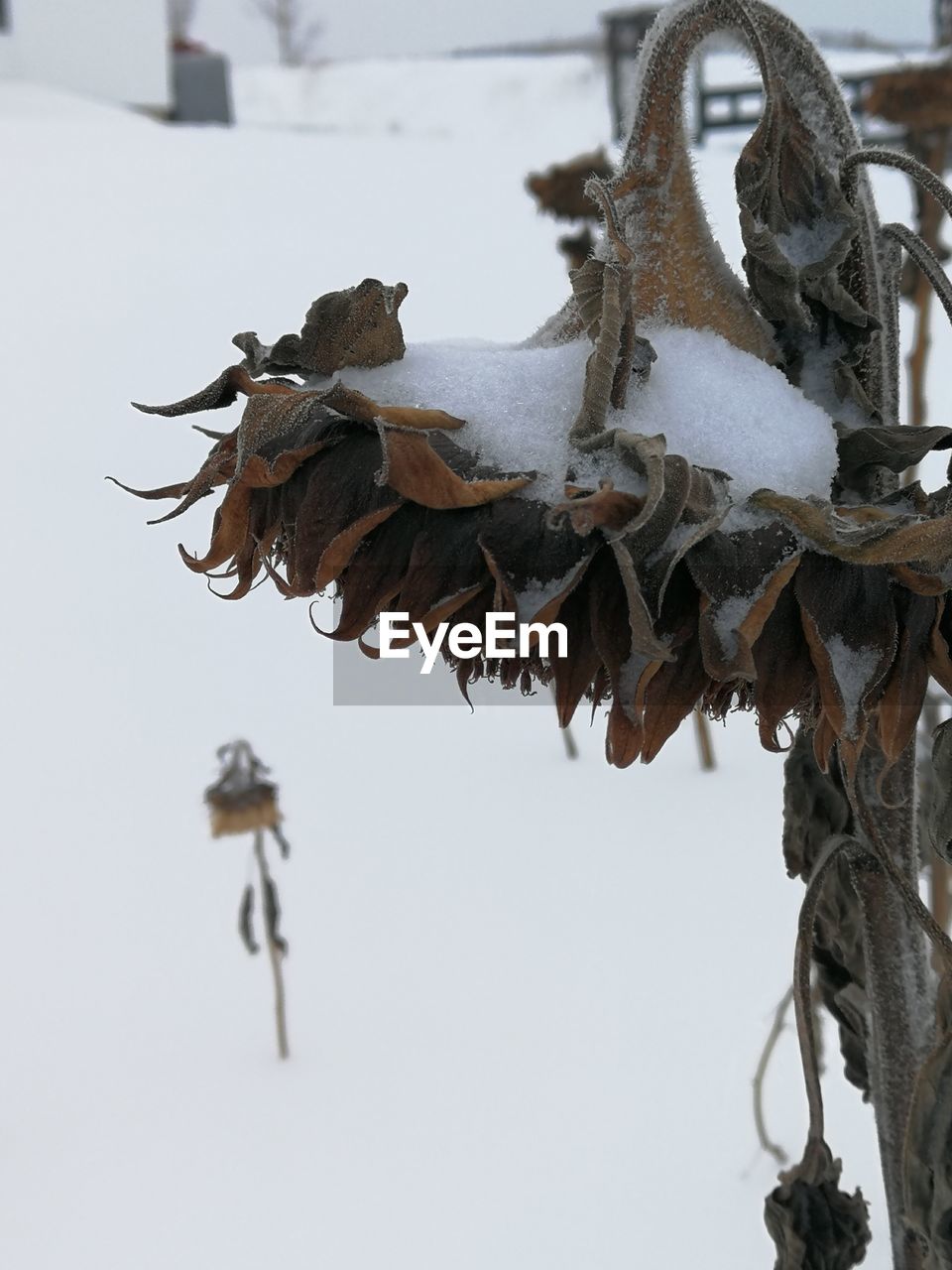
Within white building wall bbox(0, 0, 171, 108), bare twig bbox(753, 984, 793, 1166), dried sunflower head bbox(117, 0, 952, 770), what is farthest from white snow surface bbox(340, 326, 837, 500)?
white building wall bbox(0, 0, 171, 108)

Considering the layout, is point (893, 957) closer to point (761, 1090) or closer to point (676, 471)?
point (676, 471)

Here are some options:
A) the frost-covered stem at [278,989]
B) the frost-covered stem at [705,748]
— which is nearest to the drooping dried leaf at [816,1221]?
the frost-covered stem at [278,989]

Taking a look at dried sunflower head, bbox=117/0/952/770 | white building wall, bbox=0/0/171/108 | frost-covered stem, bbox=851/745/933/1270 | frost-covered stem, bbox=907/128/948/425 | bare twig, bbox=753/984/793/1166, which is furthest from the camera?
white building wall, bbox=0/0/171/108

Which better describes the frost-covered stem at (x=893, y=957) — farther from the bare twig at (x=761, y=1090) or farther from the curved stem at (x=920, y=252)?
the bare twig at (x=761, y=1090)

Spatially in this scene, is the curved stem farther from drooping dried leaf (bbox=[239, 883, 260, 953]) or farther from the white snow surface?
drooping dried leaf (bbox=[239, 883, 260, 953])

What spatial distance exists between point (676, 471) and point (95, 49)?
24.7ft

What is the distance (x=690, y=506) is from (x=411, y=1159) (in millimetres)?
728

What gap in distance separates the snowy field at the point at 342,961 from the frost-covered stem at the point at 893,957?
399 millimetres

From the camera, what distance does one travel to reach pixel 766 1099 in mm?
938

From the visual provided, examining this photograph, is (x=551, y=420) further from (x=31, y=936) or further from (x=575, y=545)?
(x=31, y=936)

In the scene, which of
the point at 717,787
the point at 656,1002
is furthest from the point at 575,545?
the point at 717,787

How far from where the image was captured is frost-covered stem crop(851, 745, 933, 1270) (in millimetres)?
418

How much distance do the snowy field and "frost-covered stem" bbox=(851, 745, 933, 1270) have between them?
40 cm

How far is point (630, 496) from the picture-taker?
0.26 meters
